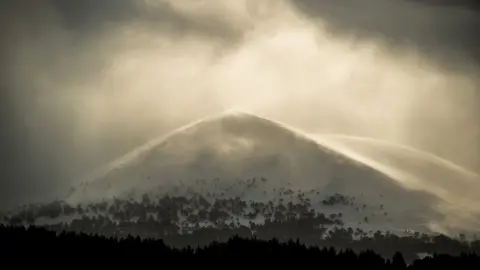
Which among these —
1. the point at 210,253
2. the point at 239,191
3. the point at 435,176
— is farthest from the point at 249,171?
the point at 210,253

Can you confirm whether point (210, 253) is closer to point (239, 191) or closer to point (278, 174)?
point (239, 191)

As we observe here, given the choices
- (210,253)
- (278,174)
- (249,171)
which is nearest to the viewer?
(210,253)

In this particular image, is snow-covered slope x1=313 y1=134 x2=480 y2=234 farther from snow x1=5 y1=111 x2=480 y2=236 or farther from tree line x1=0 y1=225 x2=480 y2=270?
tree line x1=0 y1=225 x2=480 y2=270

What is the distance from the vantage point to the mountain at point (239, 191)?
1112cm

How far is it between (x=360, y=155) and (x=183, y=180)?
150 inches

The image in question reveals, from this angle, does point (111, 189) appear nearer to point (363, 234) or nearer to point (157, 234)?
point (157, 234)

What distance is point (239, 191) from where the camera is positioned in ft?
39.8

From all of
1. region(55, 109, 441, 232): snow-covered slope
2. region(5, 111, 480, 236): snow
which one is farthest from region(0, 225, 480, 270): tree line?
region(55, 109, 441, 232): snow-covered slope

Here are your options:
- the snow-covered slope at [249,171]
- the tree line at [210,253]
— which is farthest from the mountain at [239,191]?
the tree line at [210,253]

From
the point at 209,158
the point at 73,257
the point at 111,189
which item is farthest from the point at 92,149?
the point at 73,257

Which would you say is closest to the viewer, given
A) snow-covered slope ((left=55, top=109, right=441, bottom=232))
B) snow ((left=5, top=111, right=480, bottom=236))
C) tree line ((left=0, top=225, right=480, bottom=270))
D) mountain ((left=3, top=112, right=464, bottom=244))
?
tree line ((left=0, top=225, right=480, bottom=270))

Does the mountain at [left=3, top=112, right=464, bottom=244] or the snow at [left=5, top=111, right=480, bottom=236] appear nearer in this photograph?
the mountain at [left=3, top=112, right=464, bottom=244]

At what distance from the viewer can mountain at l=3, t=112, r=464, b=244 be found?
36.5 ft

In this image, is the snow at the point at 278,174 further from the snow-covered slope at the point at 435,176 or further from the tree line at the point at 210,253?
the tree line at the point at 210,253
